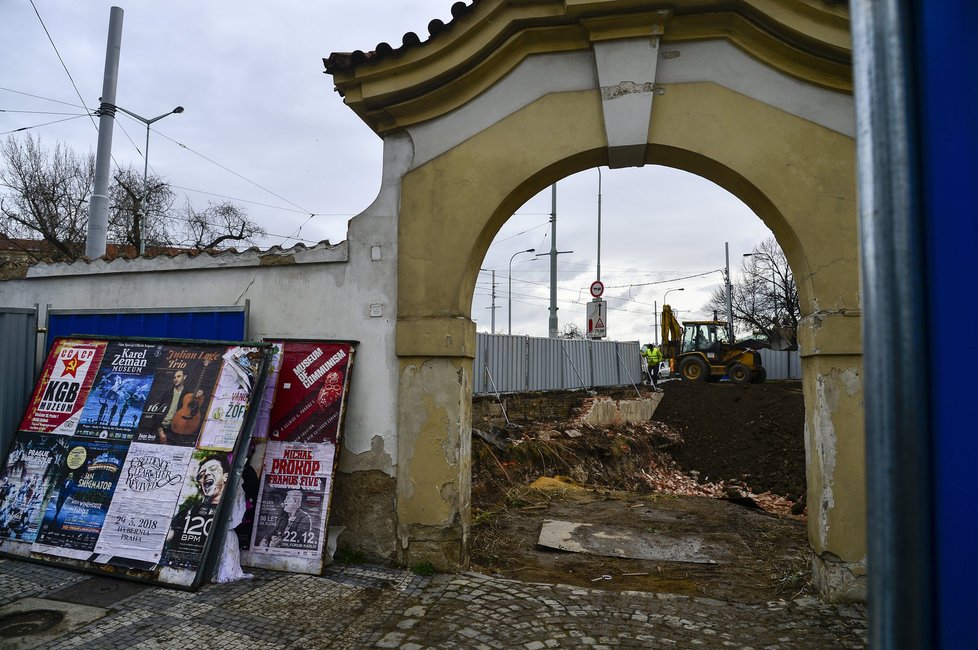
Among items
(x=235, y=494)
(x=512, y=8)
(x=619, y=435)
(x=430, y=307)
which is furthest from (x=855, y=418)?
(x=619, y=435)

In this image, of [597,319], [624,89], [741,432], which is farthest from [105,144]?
[741,432]

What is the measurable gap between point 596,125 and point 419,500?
365 centimetres

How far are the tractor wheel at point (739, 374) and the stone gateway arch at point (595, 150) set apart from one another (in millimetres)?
19301

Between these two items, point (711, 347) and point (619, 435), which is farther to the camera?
point (711, 347)

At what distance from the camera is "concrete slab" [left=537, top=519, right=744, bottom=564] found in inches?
239

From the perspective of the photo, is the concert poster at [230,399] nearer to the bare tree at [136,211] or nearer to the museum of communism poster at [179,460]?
the museum of communism poster at [179,460]

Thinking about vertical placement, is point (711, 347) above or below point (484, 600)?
above

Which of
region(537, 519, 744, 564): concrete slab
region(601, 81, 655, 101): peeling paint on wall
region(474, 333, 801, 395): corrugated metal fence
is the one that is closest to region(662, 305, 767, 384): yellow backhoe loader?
region(474, 333, 801, 395): corrugated metal fence

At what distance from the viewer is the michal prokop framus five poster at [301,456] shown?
5098mm

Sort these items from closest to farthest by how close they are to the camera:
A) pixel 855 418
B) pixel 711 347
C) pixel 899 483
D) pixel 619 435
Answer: pixel 899 483 → pixel 855 418 → pixel 619 435 → pixel 711 347

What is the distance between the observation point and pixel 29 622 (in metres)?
4.05

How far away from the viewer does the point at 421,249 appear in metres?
5.50

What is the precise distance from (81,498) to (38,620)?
54.6 inches

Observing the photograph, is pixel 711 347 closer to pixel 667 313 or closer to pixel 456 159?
pixel 667 313
